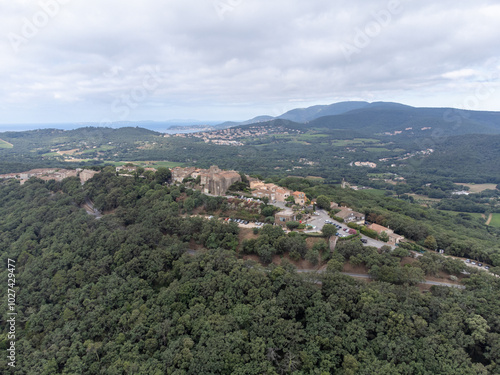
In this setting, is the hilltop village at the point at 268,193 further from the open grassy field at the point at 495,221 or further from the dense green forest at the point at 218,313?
the open grassy field at the point at 495,221

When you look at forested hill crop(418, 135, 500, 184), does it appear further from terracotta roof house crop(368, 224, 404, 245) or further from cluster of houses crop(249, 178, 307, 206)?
terracotta roof house crop(368, 224, 404, 245)

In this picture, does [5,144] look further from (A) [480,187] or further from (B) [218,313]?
(A) [480,187]

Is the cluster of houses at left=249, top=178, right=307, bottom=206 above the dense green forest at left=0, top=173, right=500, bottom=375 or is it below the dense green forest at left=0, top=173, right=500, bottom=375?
above

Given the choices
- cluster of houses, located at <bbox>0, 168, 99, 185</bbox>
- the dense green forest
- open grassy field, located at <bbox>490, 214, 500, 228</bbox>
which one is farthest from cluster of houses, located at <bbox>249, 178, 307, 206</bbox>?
open grassy field, located at <bbox>490, 214, 500, 228</bbox>

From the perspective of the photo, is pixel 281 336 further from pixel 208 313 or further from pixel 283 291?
pixel 208 313

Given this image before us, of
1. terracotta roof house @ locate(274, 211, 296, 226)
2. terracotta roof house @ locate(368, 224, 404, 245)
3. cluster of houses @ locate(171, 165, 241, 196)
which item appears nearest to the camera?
terracotta roof house @ locate(368, 224, 404, 245)

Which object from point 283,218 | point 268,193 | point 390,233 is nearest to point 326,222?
point 283,218

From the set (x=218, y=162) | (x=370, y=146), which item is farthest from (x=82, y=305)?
(x=370, y=146)

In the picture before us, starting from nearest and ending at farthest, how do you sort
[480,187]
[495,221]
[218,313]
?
1. [218,313]
2. [495,221]
3. [480,187]

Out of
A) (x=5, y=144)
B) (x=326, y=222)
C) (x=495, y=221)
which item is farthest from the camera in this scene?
(x=5, y=144)
